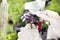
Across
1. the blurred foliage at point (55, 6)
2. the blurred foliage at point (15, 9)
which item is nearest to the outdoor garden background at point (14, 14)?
the blurred foliage at point (15, 9)

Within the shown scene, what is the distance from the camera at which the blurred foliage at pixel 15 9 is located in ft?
5.53

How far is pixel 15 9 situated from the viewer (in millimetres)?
1694

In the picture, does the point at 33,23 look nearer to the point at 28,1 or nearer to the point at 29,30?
the point at 29,30

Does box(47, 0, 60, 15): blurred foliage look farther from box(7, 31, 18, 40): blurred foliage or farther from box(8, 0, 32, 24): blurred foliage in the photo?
box(7, 31, 18, 40): blurred foliage

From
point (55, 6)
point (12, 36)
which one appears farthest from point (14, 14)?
point (55, 6)

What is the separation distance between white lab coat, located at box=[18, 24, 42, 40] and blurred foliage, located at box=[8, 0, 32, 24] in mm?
110

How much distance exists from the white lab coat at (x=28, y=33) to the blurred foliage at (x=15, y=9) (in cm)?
11

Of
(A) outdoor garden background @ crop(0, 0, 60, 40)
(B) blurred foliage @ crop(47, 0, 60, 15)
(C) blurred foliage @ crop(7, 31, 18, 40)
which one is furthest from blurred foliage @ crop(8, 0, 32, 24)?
(B) blurred foliage @ crop(47, 0, 60, 15)

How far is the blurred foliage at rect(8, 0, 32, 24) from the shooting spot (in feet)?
5.53

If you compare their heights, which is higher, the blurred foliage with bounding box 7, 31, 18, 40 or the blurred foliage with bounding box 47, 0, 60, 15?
the blurred foliage with bounding box 47, 0, 60, 15

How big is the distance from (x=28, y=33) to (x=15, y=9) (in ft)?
0.81

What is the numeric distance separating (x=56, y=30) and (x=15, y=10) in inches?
16.1

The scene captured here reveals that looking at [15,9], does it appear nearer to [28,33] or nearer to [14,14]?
[14,14]

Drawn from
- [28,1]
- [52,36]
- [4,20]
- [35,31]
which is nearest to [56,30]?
[52,36]
